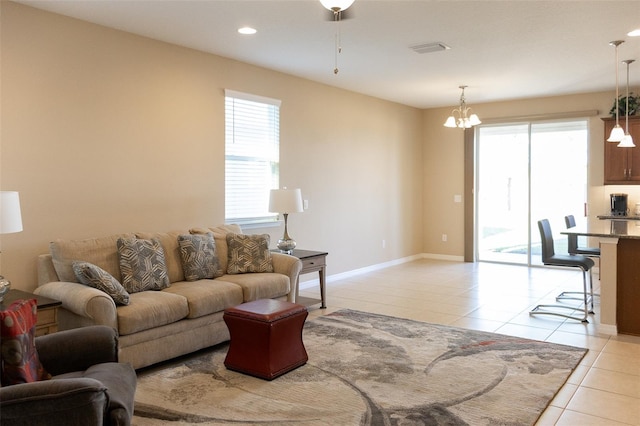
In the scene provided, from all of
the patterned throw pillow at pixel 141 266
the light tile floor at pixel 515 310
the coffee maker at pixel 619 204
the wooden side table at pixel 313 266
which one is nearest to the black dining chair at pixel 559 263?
the light tile floor at pixel 515 310

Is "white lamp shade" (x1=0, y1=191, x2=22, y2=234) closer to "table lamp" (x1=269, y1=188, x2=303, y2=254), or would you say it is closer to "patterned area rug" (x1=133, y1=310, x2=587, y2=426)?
"patterned area rug" (x1=133, y1=310, x2=587, y2=426)

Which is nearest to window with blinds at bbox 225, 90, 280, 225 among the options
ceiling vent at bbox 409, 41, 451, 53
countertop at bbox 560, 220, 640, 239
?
ceiling vent at bbox 409, 41, 451, 53

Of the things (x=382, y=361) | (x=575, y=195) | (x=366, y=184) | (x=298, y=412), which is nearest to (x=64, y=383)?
(x=298, y=412)

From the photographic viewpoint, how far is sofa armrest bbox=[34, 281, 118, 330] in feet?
10.6

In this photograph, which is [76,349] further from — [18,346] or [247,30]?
[247,30]

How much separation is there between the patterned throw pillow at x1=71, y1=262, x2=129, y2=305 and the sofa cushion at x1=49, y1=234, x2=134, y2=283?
181mm

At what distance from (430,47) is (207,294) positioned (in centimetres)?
322

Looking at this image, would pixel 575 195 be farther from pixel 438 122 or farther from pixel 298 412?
pixel 298 412

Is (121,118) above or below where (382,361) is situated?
above

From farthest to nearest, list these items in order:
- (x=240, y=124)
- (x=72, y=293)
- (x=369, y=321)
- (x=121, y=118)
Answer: (x=240, y=124) → (x=369, y=321) → (x=121, y=118) → (x=72, y=293)

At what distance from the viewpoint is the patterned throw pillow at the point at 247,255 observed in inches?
185

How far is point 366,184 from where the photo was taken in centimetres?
771

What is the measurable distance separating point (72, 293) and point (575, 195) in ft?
23.9

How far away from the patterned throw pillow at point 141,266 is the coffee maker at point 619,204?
636 centimetres
